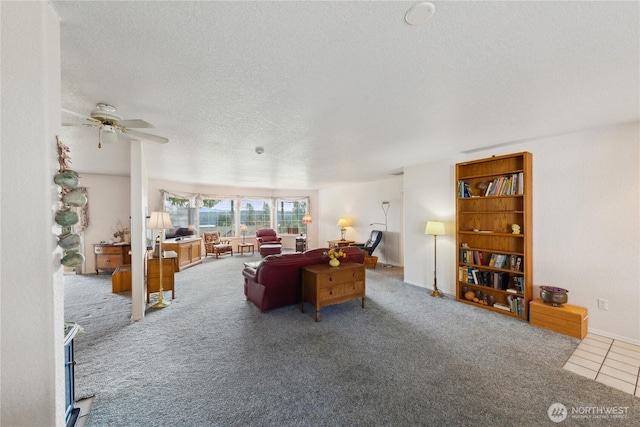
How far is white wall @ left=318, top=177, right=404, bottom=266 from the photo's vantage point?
672 centimetres

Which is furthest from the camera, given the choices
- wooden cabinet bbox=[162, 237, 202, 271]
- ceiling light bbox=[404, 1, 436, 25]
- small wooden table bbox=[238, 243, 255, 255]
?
small wooden table bbox=[238, 243, 255, 255]

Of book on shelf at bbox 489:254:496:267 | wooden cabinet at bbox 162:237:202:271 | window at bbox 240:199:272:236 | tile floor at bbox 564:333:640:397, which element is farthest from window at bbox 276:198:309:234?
tile floor at bbox 564:333:640:397

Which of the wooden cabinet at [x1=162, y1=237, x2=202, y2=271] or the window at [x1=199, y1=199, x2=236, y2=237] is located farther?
the window at [x1=199, y1=199, x2=236, y2=237]

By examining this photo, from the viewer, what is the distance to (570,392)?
1.96 meters

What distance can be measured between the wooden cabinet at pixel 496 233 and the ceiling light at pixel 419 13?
3024 millimetres

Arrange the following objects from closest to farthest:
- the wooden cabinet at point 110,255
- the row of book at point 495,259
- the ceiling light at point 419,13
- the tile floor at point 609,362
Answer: the ceiling light at point 419,13, the tile floor at point 609,362, the row of book at point 495,259, the wooden cabinet at point 110,255

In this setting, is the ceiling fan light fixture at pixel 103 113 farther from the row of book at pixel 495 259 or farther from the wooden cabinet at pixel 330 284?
the row of book at pixel 495 259

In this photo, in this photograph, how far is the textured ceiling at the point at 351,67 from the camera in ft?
4.13

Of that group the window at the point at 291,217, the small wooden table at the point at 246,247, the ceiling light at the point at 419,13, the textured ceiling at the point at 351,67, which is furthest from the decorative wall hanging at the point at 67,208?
the window at the point at 291,217

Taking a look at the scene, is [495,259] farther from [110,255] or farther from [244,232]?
[110,255]

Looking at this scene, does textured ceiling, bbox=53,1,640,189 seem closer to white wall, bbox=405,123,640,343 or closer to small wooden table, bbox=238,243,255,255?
white wall, bbox=405,123,640,343

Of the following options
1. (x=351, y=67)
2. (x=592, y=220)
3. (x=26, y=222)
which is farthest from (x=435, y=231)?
(x=26, y=222)

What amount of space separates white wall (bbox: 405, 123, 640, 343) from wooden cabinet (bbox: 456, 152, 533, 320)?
0.55 feet

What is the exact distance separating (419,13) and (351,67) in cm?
55
